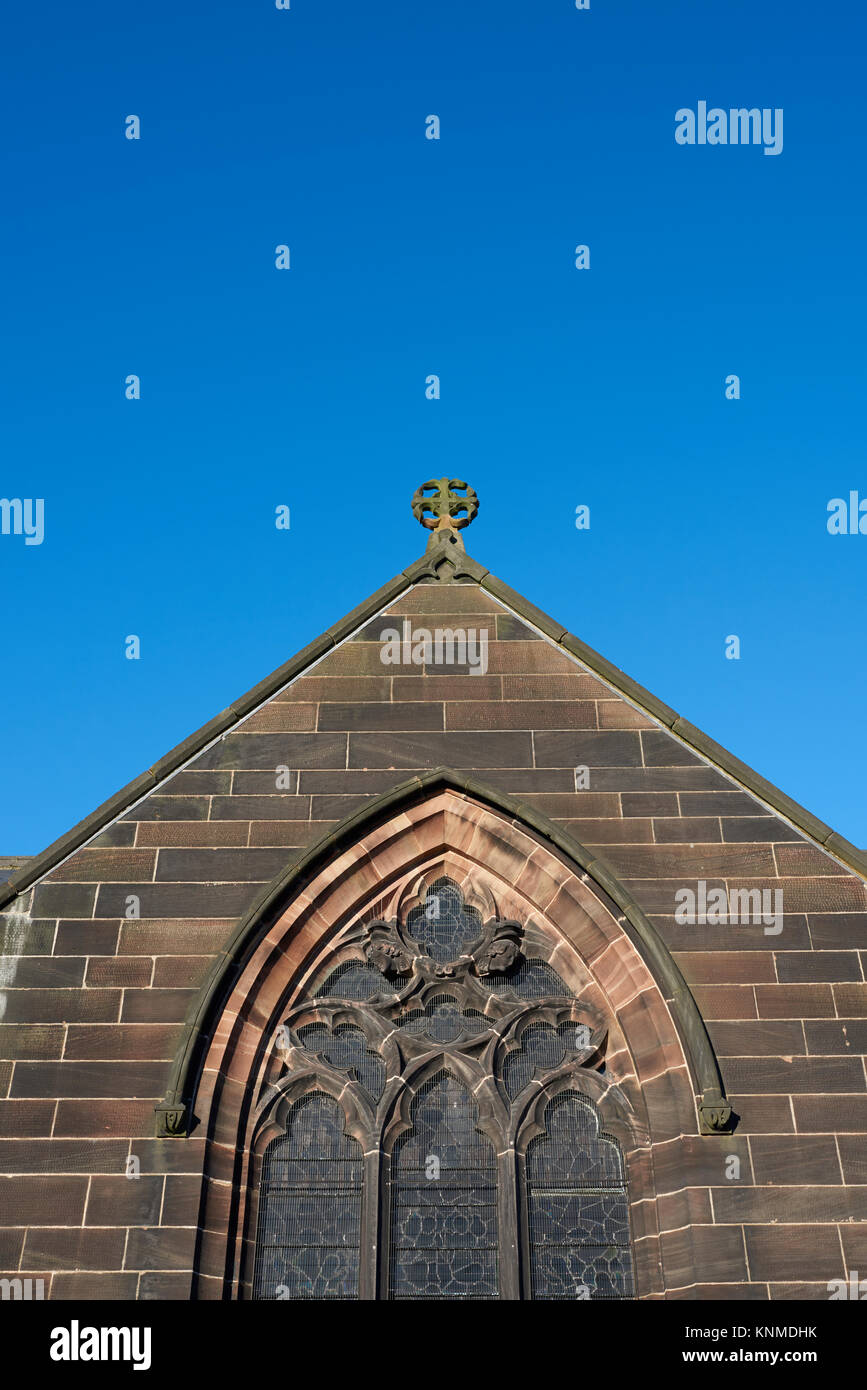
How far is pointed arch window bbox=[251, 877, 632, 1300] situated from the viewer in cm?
944

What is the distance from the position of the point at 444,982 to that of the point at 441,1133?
115 cm

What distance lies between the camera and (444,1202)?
9.70 metres

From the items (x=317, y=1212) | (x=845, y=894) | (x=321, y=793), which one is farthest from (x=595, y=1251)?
(x=321, y=793)

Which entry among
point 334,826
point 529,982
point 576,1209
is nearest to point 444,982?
point 529,982

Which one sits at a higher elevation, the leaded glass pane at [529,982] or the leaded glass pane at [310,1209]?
the leaded glass pane at [529,982]

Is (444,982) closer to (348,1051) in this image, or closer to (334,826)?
(348,1051)

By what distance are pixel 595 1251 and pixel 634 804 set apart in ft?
10.9

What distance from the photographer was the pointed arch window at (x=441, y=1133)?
9438 mm

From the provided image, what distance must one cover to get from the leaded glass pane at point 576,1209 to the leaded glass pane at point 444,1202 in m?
0.32

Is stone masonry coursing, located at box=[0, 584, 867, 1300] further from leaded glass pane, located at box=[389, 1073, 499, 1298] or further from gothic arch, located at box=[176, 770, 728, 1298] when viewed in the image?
leaded glass pane, located at box=[389, 1073, 499, 1298]

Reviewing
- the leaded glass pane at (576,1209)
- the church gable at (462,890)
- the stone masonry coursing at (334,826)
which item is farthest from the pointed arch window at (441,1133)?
the stone masonry coursing at (334,826)

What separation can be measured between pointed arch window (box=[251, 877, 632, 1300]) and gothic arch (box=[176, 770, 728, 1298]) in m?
0.10

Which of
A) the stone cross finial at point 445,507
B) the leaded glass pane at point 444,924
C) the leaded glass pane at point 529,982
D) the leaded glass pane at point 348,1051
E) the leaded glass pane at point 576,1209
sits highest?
the stone cross finial at point 445,507

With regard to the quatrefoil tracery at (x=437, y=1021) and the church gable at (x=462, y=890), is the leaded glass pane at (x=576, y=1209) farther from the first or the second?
the quatrefoil tracery at (x=437, y=1021)
